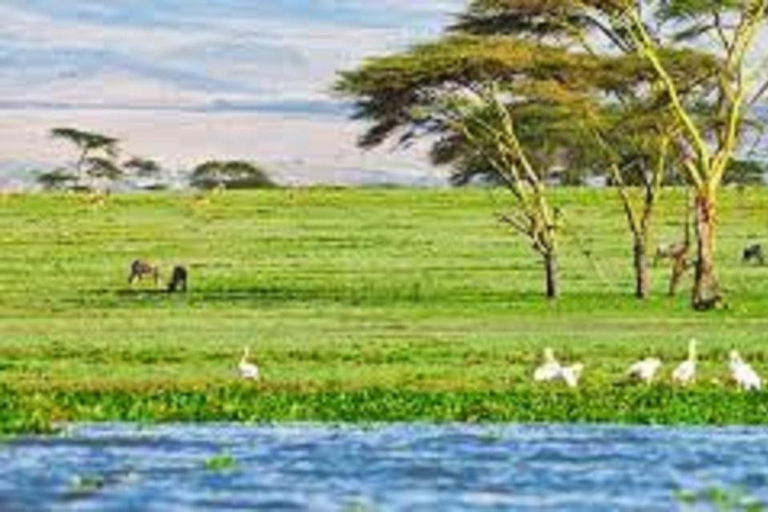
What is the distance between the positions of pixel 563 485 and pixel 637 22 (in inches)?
1713

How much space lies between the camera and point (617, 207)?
139 metres

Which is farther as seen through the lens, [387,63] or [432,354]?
[387,63]

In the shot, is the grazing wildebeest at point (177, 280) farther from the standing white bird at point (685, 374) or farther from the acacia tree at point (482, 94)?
the standing white bird at point (685, 374)

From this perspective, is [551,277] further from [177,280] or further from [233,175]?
[233,175]

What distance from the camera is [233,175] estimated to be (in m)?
183

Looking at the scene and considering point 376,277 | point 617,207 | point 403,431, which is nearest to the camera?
point 403,431

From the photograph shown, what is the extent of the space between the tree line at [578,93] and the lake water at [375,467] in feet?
110

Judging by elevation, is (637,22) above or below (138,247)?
above

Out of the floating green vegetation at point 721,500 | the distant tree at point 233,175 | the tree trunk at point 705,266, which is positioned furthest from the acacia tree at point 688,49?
the distant tree at point 233,175

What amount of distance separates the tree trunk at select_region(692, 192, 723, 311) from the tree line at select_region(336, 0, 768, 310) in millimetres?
26

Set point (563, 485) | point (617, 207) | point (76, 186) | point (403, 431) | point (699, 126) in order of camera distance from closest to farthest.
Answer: point (563, 485), point (403, 431), point (699, 126), point (617, 207), point (76, 186)

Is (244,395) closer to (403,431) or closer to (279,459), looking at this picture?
(403,431)

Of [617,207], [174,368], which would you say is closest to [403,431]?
[174,368]

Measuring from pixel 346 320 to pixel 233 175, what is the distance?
391 ft
